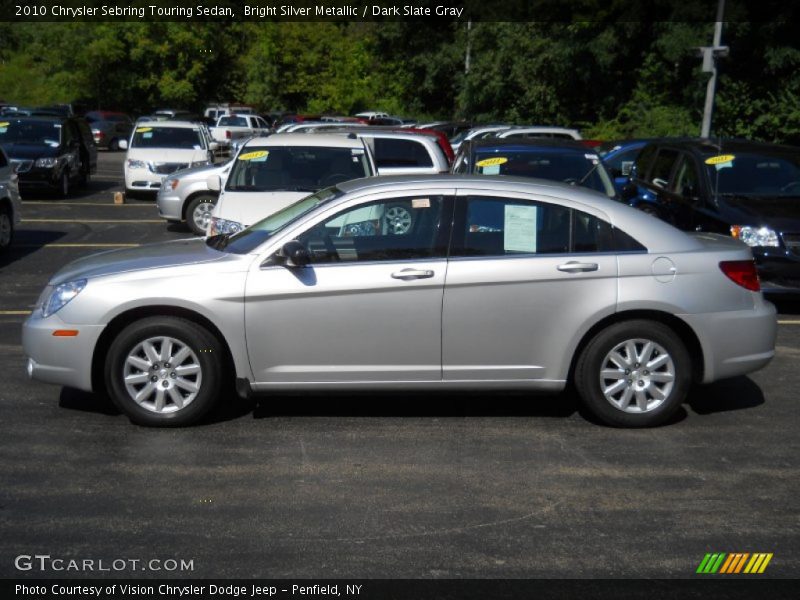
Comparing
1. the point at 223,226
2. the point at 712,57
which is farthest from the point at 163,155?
the point at 712,57

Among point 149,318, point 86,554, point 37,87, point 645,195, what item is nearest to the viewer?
point 86,554

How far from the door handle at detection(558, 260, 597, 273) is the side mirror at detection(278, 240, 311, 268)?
1630 mm

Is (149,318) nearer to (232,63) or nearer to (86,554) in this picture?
(86,554)

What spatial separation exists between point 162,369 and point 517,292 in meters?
2.31

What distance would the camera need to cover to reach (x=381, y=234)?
6.88 meters

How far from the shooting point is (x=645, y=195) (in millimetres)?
13766

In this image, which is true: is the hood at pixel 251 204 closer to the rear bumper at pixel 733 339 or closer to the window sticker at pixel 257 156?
the window sticker at pixel 257 156

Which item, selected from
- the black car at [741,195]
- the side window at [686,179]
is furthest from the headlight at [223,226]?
the side window at [686,179]

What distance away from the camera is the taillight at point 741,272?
22.8 ft

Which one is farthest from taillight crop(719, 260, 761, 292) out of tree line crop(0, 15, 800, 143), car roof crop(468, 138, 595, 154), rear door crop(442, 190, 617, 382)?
tree line crop(0, 15, 800, 143)

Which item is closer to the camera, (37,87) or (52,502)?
(52,502)

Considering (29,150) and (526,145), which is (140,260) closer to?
(526,145)

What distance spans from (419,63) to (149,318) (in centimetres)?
4743
